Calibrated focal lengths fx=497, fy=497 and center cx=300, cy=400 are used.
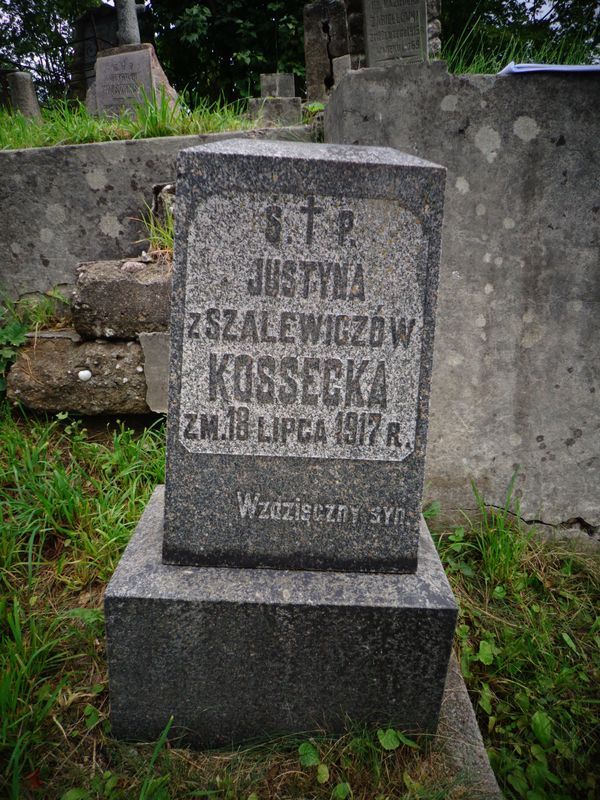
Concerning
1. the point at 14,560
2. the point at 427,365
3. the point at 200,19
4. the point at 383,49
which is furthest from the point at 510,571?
the point at 200,19

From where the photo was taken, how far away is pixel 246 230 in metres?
1.25

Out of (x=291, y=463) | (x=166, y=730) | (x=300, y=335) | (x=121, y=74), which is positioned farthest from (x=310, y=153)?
(x=121, y=74)

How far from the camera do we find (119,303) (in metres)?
2.51

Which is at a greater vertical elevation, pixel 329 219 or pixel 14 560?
pixel 329 219

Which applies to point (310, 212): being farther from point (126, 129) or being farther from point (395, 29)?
point (395, 29)

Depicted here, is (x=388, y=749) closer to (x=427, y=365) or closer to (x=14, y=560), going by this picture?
(x=427, y=365)

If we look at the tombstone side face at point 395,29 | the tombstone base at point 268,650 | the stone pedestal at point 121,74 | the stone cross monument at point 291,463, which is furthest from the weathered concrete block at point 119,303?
the stone pedestal at point 121,74

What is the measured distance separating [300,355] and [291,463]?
30cm

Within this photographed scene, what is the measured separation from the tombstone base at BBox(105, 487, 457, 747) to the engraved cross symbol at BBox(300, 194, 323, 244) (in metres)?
0.93

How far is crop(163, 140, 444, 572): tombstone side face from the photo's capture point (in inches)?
48.7

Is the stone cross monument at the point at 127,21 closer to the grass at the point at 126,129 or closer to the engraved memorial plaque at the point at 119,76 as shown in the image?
the engraved memorial plaque at the point at 119,76

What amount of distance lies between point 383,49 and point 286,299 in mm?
3750

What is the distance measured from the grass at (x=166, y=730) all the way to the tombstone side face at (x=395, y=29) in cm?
349

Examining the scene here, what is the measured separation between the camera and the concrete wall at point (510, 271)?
2.02 m
